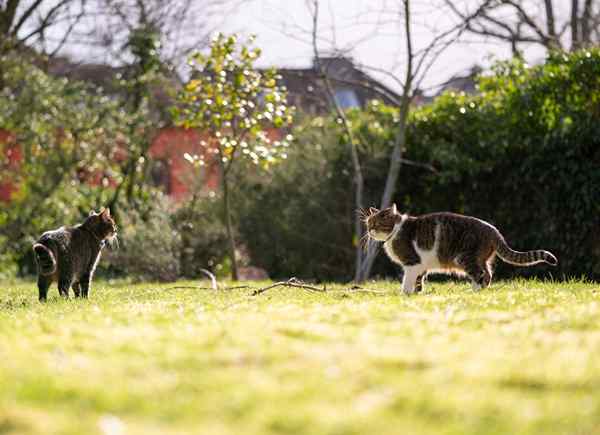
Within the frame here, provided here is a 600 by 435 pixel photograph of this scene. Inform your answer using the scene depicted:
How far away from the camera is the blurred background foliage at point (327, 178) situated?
491 inches

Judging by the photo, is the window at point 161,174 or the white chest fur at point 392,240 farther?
the window at point 161,174

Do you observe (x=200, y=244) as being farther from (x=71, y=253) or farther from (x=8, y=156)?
(x=71, y=253)

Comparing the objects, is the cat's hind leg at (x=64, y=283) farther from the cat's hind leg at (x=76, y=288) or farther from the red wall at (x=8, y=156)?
the red wall at (x=8, y=156)

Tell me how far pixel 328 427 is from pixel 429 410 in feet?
1.74

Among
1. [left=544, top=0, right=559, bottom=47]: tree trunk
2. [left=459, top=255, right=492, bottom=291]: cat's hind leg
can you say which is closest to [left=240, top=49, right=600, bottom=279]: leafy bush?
[left=459, top=255, right=492, bottom=291]: cat's hind leg

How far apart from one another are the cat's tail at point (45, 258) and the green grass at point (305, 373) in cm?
259

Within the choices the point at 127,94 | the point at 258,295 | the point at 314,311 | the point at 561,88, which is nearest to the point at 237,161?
the point at 127,94

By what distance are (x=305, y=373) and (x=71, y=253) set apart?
6081 millimetres

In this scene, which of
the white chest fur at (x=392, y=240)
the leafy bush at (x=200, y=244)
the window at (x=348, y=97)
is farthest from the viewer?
the window at (x=348, y=97)

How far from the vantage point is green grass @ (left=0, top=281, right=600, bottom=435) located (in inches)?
132

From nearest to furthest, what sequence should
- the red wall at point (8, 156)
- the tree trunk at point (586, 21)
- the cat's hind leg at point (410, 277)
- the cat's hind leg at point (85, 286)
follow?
the cat's hind leg at point (410, 277) < the cat's hind leg at point (85, 286) < the red wall at point (8, 156) < the tree trunk at point (586, 21)

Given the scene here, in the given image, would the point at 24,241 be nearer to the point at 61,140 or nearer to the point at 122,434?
the point at 61,140

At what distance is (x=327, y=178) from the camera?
16547mm

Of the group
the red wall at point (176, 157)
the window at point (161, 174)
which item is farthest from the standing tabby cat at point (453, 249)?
the window at point (161, 174)
